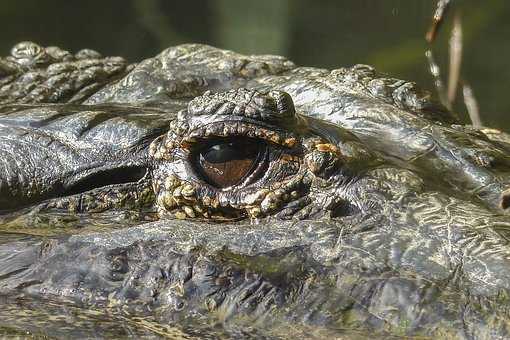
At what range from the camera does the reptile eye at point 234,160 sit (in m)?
2.84

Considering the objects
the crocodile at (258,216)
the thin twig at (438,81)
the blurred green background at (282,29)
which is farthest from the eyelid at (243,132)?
the blurred green background at (282,29)

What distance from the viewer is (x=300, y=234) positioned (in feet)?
8.47

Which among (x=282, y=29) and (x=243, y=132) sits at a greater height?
(x=243, y=132)

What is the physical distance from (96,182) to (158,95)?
27.4 inches

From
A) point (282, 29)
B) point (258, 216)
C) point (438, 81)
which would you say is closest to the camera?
point (258, 216)

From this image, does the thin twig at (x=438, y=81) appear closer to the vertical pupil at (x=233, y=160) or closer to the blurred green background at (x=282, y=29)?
the vertical pupil at (x=233, y=160)

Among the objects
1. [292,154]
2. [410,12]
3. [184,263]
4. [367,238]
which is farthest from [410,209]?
[410,12]

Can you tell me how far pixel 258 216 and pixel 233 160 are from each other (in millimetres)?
211

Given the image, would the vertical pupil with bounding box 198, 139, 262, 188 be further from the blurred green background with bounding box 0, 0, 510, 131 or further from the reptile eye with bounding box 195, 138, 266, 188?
the blurred green background with bounding box 0, 0, 510, 131

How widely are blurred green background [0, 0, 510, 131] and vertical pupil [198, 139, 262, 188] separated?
8.49 metres

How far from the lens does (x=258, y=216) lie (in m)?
2.74

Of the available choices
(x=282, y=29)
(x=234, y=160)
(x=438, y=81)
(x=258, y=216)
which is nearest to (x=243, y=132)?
(x=234, y=160)

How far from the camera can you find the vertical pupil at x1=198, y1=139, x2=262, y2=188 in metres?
2.84

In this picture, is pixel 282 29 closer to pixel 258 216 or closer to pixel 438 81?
pixel 438 81
